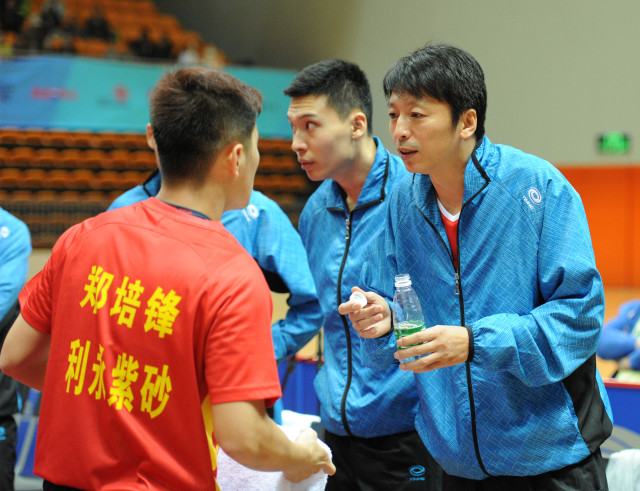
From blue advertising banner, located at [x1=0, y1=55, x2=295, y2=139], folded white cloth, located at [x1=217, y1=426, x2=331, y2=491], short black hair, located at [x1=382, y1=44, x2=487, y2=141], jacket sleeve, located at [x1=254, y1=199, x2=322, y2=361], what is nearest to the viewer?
folded white cloth, located at [x1=217, y1=426, x2=331, y2=491]

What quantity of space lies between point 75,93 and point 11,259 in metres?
9.66

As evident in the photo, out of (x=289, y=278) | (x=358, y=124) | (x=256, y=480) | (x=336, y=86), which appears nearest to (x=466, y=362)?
(x=256, y=480)

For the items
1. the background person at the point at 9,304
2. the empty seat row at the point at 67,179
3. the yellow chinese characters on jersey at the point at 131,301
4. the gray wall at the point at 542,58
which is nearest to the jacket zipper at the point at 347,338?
the yellow chinese characters on jersey at the point at 131,301

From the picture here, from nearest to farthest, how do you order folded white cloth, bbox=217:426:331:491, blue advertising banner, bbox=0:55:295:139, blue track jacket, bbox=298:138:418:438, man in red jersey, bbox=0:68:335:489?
man in red jersey, bbox=0:68:335:489 → folded white cloth, bbox=217:426:331:491 → blue track jacket, bbox=298:138:418:438 → blue advertising banner, bbox=0:55:295:139

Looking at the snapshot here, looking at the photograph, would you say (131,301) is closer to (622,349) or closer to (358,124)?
(358,124)

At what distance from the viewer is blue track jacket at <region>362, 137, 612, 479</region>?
188cm

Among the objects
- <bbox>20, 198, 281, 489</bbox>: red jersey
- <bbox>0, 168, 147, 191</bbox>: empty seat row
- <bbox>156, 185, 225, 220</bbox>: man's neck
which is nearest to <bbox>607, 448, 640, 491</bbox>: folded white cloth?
<bbox>20, 198, 281, 489</bbox>: red jersey

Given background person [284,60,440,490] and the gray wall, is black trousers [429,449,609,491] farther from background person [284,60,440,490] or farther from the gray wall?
the gray wall

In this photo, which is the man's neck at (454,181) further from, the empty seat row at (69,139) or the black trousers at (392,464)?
the empty seat row at (69,139)

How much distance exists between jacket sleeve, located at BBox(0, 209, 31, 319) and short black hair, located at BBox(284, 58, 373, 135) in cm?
161

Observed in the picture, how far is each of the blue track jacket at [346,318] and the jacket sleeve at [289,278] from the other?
0.21ft

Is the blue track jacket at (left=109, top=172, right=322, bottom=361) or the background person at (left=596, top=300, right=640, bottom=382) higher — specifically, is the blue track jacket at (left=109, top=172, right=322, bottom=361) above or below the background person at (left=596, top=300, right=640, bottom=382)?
above

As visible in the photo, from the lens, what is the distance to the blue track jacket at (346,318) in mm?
2637

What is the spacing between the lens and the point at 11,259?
3617 mm
